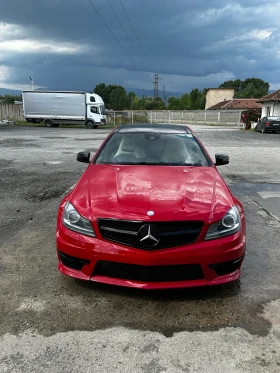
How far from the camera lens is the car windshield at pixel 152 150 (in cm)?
422

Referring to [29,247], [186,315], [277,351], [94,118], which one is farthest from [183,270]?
[94,118]

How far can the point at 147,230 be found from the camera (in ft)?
8.81

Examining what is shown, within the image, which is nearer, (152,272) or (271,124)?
(152,272)

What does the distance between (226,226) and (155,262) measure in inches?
28.4

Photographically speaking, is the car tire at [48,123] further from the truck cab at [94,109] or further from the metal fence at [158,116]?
the metal fence at [158,116]

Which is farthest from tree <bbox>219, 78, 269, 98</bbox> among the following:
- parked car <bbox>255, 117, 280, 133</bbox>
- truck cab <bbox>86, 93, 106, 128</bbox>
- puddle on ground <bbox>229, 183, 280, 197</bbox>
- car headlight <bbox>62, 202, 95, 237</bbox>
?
car headlight <bbox>62, 202, 95, 237</bbox>

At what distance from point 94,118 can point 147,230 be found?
30.8 metres

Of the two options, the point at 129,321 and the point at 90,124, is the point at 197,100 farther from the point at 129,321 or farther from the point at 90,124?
the point at 129,321

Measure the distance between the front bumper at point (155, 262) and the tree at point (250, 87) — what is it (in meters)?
108

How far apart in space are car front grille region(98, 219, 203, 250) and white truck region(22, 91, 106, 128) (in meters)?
30.4

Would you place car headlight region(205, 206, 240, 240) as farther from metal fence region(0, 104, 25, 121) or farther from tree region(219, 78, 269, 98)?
tree region(219, 78, 269, 98)

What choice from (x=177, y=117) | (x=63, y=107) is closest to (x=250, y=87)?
(x=177, y=117)

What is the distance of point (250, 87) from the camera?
106 meters

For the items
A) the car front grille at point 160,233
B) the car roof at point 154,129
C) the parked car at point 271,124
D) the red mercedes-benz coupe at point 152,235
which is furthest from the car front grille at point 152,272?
the parked car at point 271,124
